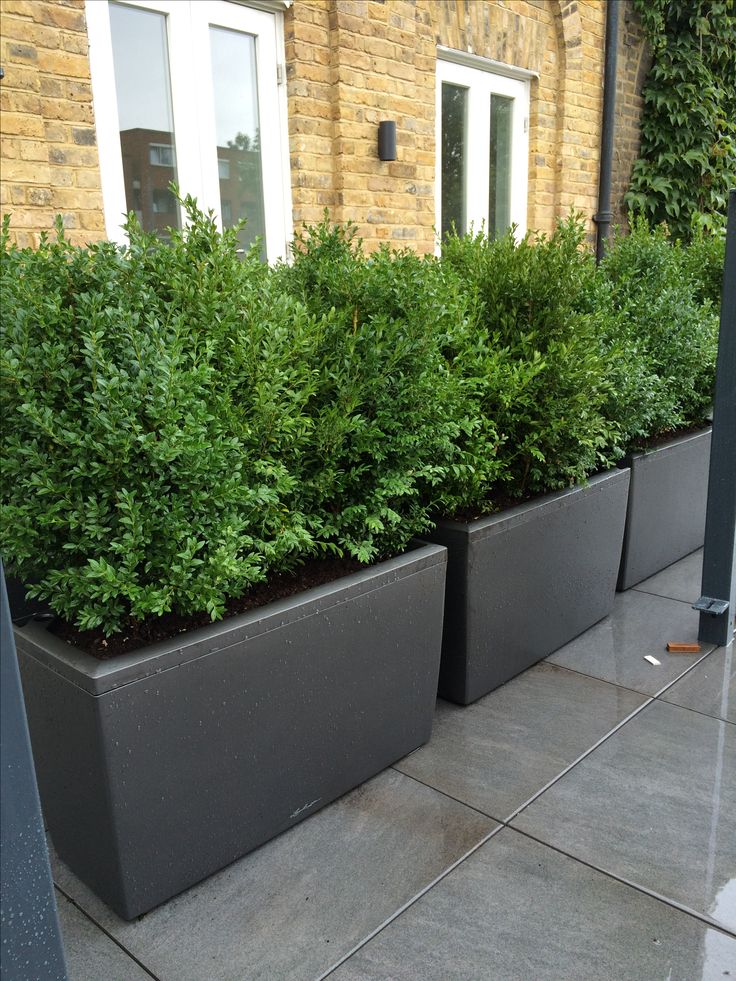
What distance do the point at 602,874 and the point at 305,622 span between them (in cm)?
90

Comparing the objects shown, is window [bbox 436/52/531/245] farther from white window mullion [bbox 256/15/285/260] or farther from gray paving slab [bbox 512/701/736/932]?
gray paving slab [bbox 512/701/736/932]

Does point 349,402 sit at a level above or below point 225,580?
above

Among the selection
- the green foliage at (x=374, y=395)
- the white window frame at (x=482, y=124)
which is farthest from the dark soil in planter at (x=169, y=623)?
the white window frame at (x=482, y=124)

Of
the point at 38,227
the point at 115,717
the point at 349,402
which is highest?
the point at 38,227

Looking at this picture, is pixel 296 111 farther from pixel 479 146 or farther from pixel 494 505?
pixel 494 505

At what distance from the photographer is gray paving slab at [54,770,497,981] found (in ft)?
5.36

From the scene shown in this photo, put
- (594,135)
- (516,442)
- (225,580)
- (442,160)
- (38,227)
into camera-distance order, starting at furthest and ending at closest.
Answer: (594,135) → (442,160) → (38,227) → (516,442) → (225,580)

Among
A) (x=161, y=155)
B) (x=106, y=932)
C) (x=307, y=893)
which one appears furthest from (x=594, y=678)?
(x=161, y=155)

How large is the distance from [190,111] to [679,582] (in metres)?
3.66

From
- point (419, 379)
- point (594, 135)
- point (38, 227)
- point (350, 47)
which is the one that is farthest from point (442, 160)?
point (419, 379)

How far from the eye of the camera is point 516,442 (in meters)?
2.78

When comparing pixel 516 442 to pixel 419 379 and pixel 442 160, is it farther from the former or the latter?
pixel 442 160

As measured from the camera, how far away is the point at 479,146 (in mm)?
6355

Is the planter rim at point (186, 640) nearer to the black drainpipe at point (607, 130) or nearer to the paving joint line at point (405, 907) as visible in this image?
the paving joint line at point (405, 907)
